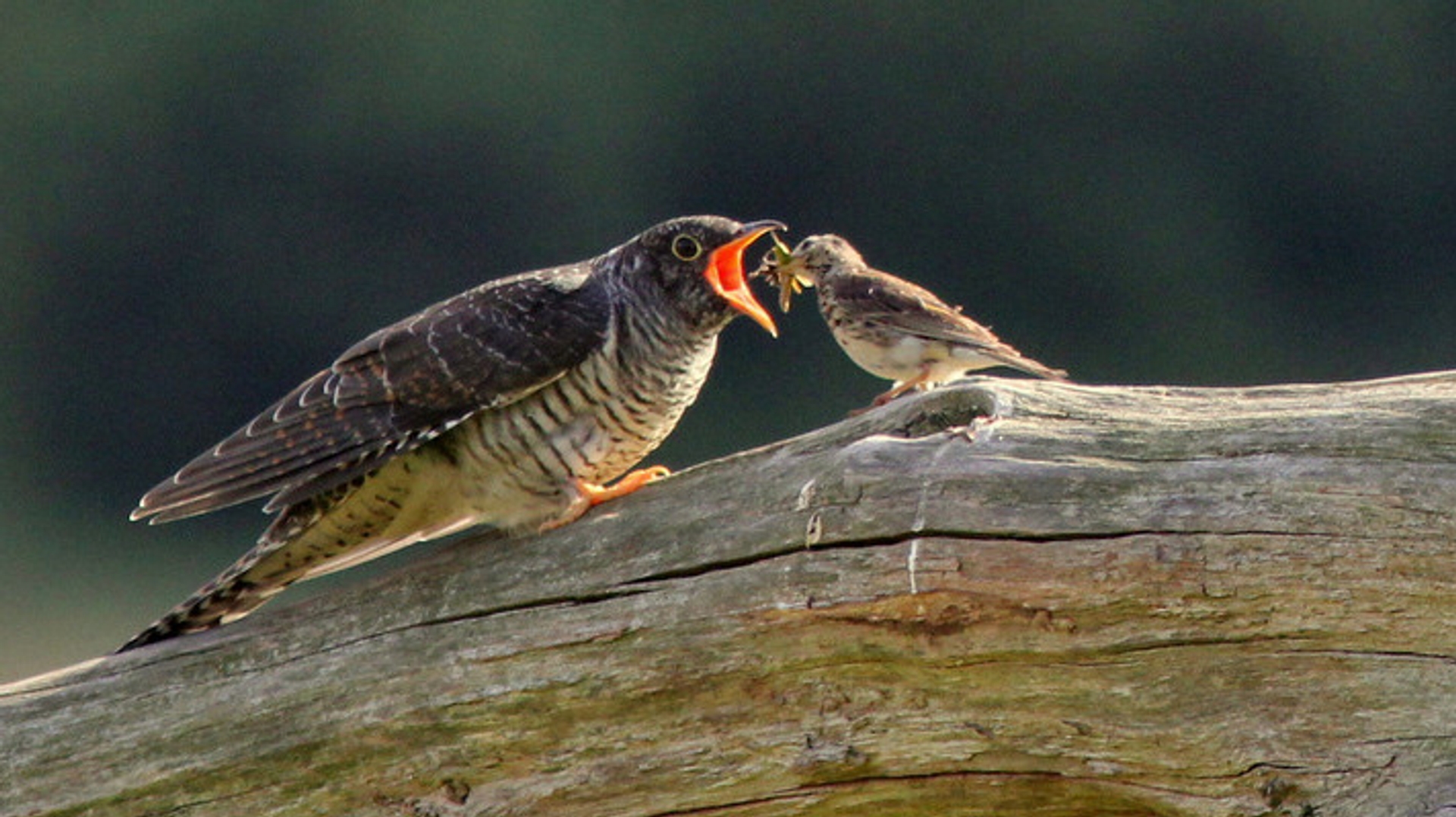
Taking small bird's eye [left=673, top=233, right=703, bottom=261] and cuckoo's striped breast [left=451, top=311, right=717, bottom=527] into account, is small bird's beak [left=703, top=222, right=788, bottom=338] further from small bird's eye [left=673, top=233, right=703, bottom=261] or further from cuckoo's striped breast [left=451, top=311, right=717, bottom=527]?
cuckoo's striped breast [left=451, top=311, right=717, bottom=527]

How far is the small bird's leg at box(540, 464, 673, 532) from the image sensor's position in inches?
146

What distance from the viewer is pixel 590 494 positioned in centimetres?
375

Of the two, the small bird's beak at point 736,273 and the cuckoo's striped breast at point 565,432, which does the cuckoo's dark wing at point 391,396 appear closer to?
the cuckoo's striped breast at point 565,432

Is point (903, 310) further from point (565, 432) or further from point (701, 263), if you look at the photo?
point (565, 432)

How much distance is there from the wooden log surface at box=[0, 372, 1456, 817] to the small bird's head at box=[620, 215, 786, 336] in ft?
2.17

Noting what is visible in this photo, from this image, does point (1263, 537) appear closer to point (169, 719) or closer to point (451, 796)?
point (451, 796)

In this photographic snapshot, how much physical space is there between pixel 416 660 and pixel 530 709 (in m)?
0.29

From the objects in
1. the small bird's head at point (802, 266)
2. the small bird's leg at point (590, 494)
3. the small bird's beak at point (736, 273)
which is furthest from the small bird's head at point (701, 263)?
the small bird's head at point (802, 266)

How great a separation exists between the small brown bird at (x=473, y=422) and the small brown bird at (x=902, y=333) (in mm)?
934

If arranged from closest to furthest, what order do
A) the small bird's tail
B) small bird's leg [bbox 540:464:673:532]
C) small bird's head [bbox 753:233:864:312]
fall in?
small bird's leg [bbox 540:464:673:532] < the small bird's tail < small bird's head [bbox 753:233:864:312]

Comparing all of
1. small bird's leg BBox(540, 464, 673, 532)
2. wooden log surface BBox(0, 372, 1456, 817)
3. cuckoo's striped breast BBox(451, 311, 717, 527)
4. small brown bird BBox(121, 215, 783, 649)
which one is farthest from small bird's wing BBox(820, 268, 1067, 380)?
wooden log surface BBox(0, 372, 1456, 817)

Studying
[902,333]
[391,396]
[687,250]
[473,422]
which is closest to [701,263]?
[687,250]

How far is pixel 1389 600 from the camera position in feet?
9.53

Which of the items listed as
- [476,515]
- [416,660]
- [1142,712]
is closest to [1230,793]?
[1142,712]
